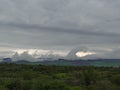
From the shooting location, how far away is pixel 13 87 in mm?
52531

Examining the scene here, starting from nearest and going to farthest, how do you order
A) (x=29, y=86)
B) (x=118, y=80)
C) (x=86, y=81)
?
(x=29, y=86) < (x=86, y=81) < (x=118, y=80)

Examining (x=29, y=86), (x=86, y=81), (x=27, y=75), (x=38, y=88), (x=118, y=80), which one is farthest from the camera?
(x=27, y=75)

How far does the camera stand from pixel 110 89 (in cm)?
5541

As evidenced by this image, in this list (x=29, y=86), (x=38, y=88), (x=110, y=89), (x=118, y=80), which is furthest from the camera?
(x=118, y=80)

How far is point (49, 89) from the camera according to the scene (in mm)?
49656

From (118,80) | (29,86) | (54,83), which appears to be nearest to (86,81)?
(118,80)

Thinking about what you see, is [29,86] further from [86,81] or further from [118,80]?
[118,80]

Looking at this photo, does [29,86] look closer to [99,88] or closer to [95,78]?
[99,88]

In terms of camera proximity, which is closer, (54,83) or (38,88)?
(38,88)

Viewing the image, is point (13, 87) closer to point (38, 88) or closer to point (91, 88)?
point (38, 88)

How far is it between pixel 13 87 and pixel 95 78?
23.3 metres

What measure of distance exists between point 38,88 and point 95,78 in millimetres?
24157

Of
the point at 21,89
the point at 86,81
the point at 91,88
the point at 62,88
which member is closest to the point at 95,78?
the point at 86,81

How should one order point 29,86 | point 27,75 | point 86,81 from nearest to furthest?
point 29,86, point 86,81, point 27,75
